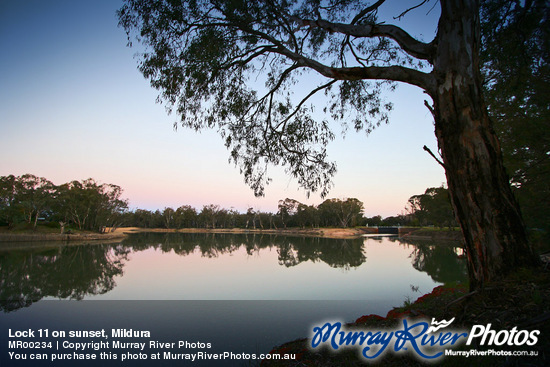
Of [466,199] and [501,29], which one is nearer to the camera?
[466,199]

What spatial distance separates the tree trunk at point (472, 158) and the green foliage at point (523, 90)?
1649 millimetres

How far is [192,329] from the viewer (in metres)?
4.64

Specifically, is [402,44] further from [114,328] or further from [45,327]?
[45,327]

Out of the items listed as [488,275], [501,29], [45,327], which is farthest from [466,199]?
[45,327]

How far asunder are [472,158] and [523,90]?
412 centimetres

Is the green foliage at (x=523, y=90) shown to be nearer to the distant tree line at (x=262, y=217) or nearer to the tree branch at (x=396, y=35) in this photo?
the tree branch at (x=396, y=35)

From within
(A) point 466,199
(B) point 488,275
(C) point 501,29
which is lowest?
(B) point 488,275

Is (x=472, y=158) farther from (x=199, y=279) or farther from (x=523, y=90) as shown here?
(x=199, y=279)

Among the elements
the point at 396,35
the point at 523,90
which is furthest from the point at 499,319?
the point at 523,90

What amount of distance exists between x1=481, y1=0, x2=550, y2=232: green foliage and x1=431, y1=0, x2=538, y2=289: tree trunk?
1.65 metres

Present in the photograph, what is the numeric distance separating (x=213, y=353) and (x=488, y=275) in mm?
3400

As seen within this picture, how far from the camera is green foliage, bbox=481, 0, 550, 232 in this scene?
371 centimetres

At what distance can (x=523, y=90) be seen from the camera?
4805 millimetres

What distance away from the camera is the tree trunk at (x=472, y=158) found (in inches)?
83.2
